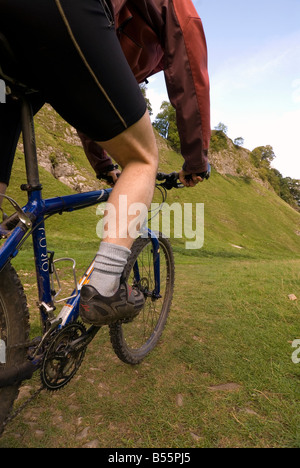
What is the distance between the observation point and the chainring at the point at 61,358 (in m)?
1.67

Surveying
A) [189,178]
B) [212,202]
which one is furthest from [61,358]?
[212,202]

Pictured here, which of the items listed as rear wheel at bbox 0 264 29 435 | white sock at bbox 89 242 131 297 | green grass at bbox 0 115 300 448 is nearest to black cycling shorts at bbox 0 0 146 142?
white sock at bbox 89 242 131 297

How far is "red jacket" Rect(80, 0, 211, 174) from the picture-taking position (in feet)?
4.87

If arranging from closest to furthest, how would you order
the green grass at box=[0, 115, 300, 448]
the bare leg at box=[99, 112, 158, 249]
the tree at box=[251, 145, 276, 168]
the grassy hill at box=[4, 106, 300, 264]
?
the bare leg at box=[99, 112, 158, 249] < the green grass at box=[0, 115, 300, 448] < the grassy hill at box=[4, 106, 300, 264] < the tree at box=[251, 145, 276, 168]

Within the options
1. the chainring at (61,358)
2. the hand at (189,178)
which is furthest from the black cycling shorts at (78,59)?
the chainring at (61,358)

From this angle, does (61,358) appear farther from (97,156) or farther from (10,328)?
(97,156)

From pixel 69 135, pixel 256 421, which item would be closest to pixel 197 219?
pixel 69 135

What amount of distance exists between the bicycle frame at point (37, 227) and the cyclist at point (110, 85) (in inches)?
10.6

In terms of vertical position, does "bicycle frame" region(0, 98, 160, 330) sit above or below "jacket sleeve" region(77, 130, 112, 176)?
below

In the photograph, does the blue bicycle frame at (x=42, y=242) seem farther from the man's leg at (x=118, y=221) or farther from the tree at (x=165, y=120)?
the tree at (x=165, y=120)

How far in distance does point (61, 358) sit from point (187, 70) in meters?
1.89

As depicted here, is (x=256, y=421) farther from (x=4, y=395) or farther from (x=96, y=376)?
(x=4, y=395)

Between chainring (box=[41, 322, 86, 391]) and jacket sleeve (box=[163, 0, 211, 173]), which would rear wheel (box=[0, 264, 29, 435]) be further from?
jacket sleeve (box=[163, 0, 211, 173])

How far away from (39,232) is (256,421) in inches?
69.6
